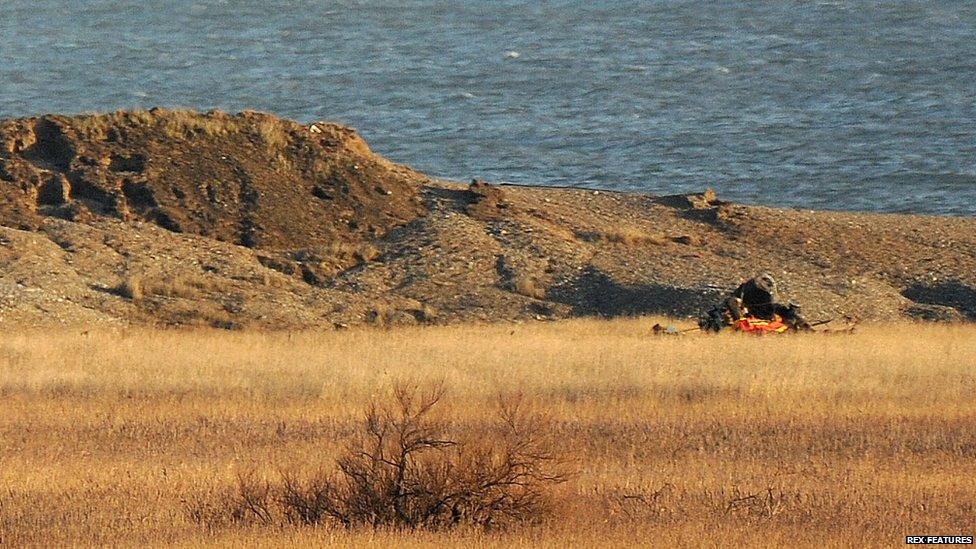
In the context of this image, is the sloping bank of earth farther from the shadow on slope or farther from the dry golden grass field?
the dry golden grass field

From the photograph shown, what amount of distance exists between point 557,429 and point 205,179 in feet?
65.8

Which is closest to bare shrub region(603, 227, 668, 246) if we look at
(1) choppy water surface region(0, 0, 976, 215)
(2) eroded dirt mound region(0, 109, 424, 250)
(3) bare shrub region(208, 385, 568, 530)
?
(2) eroded dirt mound region(0, 109, 424, 250)

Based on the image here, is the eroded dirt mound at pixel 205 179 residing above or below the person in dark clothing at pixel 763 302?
above

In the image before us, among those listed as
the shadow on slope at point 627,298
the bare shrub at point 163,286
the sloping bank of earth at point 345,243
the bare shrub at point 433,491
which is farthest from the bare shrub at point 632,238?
the bare shrub at point 433,491

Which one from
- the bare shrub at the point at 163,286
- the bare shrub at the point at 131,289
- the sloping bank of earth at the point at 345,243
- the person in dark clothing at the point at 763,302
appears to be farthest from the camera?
the sloping bank of earth at the point at 345,243

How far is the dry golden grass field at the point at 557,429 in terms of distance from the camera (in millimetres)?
10664

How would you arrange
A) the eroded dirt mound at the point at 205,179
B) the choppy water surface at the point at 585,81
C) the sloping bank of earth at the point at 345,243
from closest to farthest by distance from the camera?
the sloping bank of earth at the point at 345,243 → the eroded dirt mound at the point at 205,179 → the choppy water surface at the point at 585,81

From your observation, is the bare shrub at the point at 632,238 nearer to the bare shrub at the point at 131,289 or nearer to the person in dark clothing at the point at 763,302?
the person in dark clothing at the point at 763,302

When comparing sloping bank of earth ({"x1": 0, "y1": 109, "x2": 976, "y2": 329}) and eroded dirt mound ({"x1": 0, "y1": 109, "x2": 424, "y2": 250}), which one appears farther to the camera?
eroded dirt mound ({"x1": 0, "y1": 109, "x2": 424, "y2": 250})

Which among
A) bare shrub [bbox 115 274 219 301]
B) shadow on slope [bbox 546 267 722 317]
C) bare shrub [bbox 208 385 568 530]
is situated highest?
bare shrub [bbox 208 385 568 530]

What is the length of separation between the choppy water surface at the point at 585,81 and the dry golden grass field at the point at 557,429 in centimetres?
4084

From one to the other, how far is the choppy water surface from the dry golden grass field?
40.8 m

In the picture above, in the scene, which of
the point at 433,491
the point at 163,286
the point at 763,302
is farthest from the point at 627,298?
the point at 433,491

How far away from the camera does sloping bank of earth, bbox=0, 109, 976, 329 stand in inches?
1101
